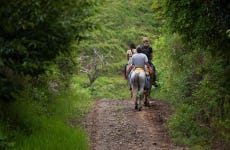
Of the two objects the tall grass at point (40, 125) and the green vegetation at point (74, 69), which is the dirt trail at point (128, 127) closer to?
the green vegetation at point (74, 69)

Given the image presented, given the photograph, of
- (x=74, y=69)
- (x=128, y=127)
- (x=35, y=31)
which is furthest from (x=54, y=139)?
(x=74, y=69)

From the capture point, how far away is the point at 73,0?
6.33m

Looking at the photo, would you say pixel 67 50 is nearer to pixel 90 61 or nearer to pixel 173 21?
pixel 173 21

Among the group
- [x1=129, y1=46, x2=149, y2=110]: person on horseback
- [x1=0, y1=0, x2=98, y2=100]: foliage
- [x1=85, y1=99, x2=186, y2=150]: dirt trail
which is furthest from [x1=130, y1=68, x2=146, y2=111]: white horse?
[x1=0, y1=0, x2=98, y2=100]: foliage

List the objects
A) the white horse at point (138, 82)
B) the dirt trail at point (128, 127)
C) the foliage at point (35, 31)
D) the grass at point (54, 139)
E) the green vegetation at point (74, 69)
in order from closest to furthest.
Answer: the foliage at point (35, 31) < the green vegetation at point (74, 69) < the grass at point (54, 139) < the dirt trail at point (128, 127) < the white horse at point (138, 82)

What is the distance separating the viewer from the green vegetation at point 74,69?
614 centimetres

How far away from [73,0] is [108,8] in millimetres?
22962

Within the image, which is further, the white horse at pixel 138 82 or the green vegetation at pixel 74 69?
the white horse at pixel 138 82

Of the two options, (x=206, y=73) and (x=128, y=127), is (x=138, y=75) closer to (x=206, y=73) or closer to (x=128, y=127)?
(x=128, y=127)

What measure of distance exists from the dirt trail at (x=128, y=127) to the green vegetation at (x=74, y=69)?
0.39 metres

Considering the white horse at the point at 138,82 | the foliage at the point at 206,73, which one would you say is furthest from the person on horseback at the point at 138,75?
the foliage at the point at 206,73

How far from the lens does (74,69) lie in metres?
16.8

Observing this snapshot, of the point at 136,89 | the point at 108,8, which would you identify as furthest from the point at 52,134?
the point at 108,8

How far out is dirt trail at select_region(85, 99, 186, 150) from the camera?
35.4 ft
